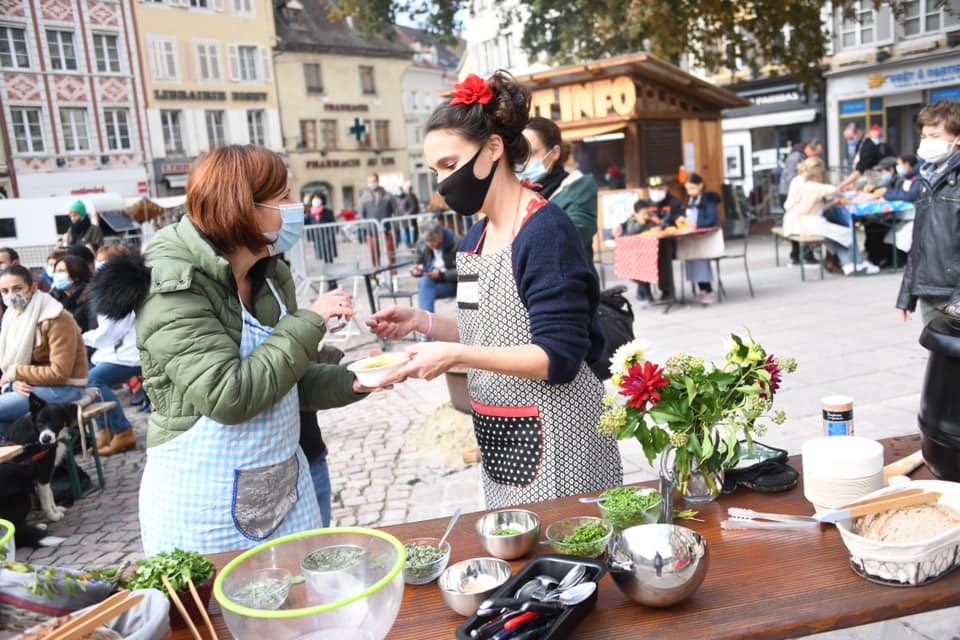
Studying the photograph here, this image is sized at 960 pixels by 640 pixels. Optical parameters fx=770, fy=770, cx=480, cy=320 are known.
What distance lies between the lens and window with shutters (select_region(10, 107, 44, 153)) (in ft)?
102

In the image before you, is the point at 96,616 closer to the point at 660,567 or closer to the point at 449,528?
the point at 449,528

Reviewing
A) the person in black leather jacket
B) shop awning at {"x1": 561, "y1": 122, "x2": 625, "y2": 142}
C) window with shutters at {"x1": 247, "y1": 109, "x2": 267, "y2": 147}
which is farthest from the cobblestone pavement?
window with shutters at {"x1": 247, "y1": 109, "x2": 267, "y2": 147}

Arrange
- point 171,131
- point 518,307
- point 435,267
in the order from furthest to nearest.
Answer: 1. point 171,131
2. point 435,267
3. point 518,307

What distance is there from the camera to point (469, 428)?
5898mm

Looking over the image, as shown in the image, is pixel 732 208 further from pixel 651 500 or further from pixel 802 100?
pixel 651 500

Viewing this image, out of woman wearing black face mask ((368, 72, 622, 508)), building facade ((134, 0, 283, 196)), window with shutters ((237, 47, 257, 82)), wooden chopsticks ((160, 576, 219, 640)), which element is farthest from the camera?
window with shutters ((237, 47, 257, 82))

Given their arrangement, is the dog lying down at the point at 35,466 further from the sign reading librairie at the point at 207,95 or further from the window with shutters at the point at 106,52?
the sign reading librairie at the point at 207,95

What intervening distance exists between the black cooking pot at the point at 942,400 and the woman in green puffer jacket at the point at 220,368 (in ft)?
5.19

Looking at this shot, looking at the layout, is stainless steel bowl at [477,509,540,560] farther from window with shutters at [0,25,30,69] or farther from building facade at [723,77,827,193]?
window with shutters at [0,25,30,69]

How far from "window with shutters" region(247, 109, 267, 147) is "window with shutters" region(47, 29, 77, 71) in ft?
30.5

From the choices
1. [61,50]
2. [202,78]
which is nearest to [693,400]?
[61,50]

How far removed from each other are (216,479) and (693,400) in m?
1.28

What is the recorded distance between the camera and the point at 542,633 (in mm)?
1465

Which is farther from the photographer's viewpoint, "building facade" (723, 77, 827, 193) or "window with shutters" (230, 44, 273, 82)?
"window with shutters" (230, 44, 273, 82)
